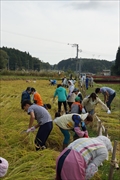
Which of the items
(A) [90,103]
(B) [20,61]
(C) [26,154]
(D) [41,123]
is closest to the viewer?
(C) [26,154]

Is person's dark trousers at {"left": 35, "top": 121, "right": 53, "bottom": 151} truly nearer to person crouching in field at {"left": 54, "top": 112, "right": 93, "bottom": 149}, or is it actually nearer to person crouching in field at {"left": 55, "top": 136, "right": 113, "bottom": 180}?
person crouching in field at {"left": 54, "top": 112, "right": 93, "bottom": 149}

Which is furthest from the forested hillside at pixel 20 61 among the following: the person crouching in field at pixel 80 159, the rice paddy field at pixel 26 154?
the person crouching in field at pixel 80 159

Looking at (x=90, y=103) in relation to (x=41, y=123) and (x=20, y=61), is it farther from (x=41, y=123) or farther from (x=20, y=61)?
(x=20, y=61)

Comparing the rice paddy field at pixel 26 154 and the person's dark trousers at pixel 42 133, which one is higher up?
the person's dark trousers at pixel 42 133

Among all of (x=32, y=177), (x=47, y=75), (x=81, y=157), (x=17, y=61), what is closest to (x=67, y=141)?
(x=32, y=177)

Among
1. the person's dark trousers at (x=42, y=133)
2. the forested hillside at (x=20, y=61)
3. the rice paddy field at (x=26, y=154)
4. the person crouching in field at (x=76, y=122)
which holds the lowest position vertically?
the rice paddy field at (x=26, y=154)

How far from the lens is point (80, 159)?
2375 millimetres

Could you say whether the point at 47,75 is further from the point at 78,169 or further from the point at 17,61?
the point at 17,61

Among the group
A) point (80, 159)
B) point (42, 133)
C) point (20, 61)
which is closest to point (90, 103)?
point (42, 133)

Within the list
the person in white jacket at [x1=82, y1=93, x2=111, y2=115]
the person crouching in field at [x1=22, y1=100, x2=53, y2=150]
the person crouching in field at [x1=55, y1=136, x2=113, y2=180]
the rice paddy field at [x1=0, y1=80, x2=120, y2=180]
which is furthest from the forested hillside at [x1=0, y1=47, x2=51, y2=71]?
the person crouching in field at [x1=55, y1=136, x2=113, y2=180]

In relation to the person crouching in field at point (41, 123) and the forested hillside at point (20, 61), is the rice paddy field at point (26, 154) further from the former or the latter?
the forested hillside at point (20, 61)

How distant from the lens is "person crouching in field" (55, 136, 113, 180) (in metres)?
2.34

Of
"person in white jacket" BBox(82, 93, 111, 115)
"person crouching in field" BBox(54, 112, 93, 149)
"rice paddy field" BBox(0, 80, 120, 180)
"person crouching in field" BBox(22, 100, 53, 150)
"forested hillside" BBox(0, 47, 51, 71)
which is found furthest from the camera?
"forested hillside" BBox(0, 47, 51, 71)

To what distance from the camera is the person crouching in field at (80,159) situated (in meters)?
2.34
